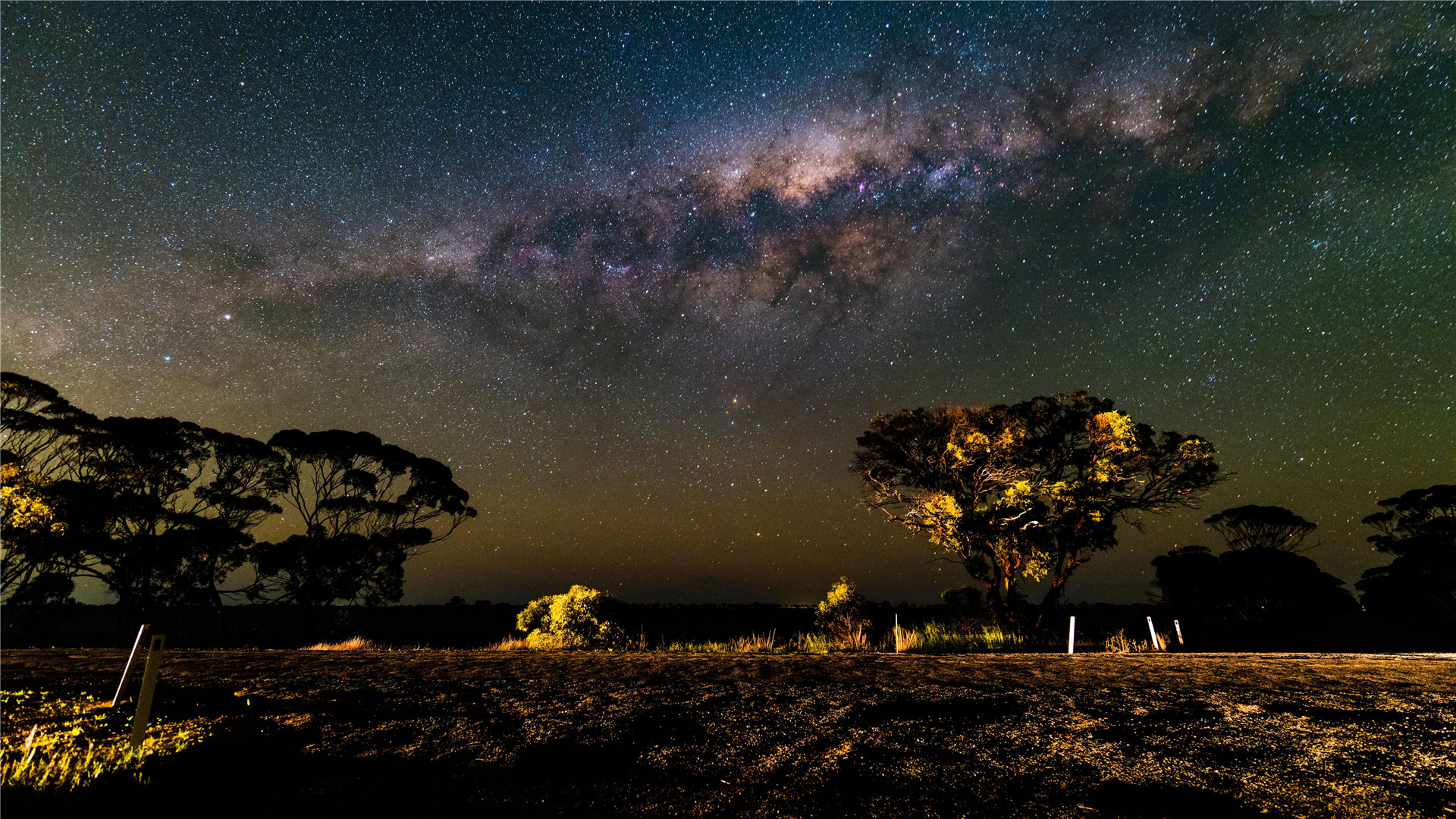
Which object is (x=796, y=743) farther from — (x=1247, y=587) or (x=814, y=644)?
(x=1247, y=587)

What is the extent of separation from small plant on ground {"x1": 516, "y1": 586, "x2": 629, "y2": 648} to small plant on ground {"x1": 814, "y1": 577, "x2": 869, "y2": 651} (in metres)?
6.28

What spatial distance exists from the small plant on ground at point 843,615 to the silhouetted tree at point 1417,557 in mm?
25827

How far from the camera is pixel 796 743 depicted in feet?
17.7

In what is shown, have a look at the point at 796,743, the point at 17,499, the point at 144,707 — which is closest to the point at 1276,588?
the point at 796,743

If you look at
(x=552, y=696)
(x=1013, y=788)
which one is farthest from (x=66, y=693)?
(x=1013, y=788)

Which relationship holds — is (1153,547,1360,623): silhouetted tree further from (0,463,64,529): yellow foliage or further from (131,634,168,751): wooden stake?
(0,463,64,529): yellow foliage

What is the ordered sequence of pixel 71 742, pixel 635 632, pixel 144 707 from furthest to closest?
pixel 635 632
pixel 71 742
pixel 144 707

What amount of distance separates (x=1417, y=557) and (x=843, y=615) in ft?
104

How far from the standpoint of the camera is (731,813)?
12.7 feet

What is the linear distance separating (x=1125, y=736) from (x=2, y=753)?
361 inches

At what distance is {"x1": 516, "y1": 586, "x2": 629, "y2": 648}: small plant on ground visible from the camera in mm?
17516

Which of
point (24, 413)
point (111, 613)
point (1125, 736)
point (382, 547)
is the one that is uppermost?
point (24, 413)

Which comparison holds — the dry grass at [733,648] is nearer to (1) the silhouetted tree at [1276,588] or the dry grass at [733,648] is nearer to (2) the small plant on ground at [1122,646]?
(2) the small plant on ground at [1122,646]

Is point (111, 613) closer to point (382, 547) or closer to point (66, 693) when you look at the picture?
point (382, 547)
